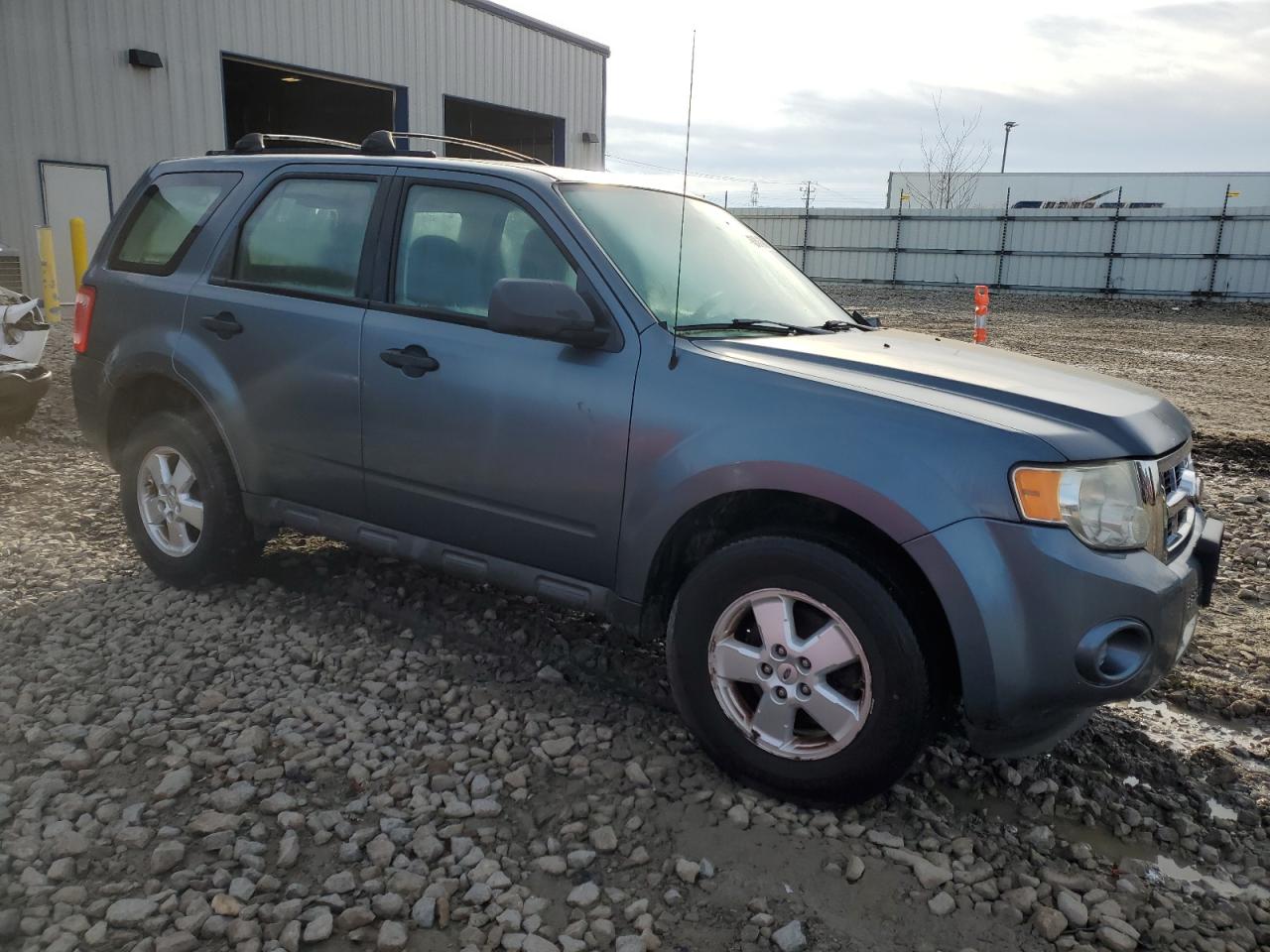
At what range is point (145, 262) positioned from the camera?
443cm

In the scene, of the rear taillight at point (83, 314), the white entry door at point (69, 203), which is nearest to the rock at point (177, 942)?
the rear taillight at point (83, 314)

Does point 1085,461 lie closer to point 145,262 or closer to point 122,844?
point 122,844

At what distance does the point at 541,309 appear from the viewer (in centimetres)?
305

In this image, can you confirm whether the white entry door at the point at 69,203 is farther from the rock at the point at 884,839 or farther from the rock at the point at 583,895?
the rock at the point at 884,839

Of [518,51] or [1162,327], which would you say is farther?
[518,51]

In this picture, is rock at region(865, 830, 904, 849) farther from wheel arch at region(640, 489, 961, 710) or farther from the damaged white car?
the damaged white car

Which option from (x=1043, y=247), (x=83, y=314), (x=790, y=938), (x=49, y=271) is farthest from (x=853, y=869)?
(x=1043, y=247)

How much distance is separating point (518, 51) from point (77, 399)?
20.1 meters

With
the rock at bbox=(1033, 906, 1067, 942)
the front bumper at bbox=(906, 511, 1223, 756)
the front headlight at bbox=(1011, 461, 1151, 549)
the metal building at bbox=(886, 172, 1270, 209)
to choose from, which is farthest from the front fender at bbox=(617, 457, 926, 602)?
the metal building at bbox=(886, 172, 1270, 209)

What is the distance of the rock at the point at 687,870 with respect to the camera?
2.60 metres

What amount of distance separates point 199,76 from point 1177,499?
696 inches

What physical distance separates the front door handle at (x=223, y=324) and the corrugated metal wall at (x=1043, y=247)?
23.7m

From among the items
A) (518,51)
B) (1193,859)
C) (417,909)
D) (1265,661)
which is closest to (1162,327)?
(518,51)

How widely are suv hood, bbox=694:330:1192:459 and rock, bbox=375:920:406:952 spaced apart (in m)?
1.79
